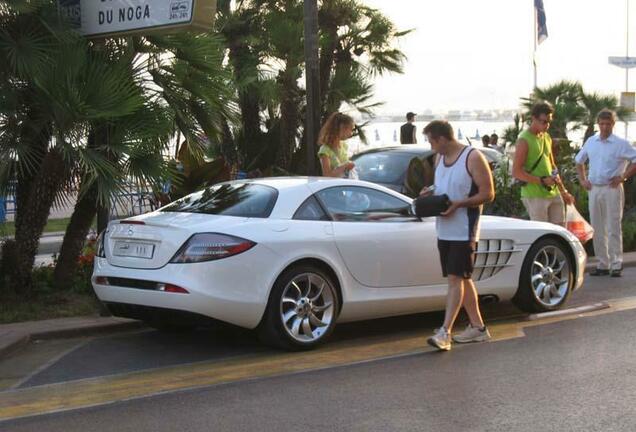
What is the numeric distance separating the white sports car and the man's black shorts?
2.09ft

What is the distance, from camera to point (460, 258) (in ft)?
25.0

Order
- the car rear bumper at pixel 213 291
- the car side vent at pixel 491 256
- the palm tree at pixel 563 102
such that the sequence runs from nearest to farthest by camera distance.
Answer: the car rear bumper at pixel 213 291, the car side vent at pixel 491 256, the palm tree at pixel 563 102

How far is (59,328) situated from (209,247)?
75.4 inches

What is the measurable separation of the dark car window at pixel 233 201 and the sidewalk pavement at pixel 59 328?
1.18 metres

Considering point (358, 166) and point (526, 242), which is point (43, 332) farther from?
point (358, 166)

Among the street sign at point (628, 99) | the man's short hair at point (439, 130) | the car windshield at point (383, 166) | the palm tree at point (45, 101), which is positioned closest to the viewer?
the man's short hair at point (439, 130)

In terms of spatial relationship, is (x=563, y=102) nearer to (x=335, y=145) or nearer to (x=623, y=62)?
(x=623, y=62)

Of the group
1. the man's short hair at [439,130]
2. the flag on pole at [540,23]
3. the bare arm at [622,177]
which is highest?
the flag on pole at [540,23]

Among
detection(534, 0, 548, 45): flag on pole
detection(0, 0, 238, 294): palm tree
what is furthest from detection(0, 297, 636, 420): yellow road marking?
detection(534, 0, 548, 45): flag on pole

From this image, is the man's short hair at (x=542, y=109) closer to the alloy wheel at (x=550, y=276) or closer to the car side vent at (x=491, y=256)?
the alloy wheel at (x=550, y=276)

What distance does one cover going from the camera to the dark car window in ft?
25.8

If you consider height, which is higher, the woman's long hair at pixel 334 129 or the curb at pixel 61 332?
the woman's long hair at pixel 334 129

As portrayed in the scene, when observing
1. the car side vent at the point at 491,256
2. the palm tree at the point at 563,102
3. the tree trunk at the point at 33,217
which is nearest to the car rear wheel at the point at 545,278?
the car side vent at the point at 491,256

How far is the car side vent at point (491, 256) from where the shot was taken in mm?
8680
